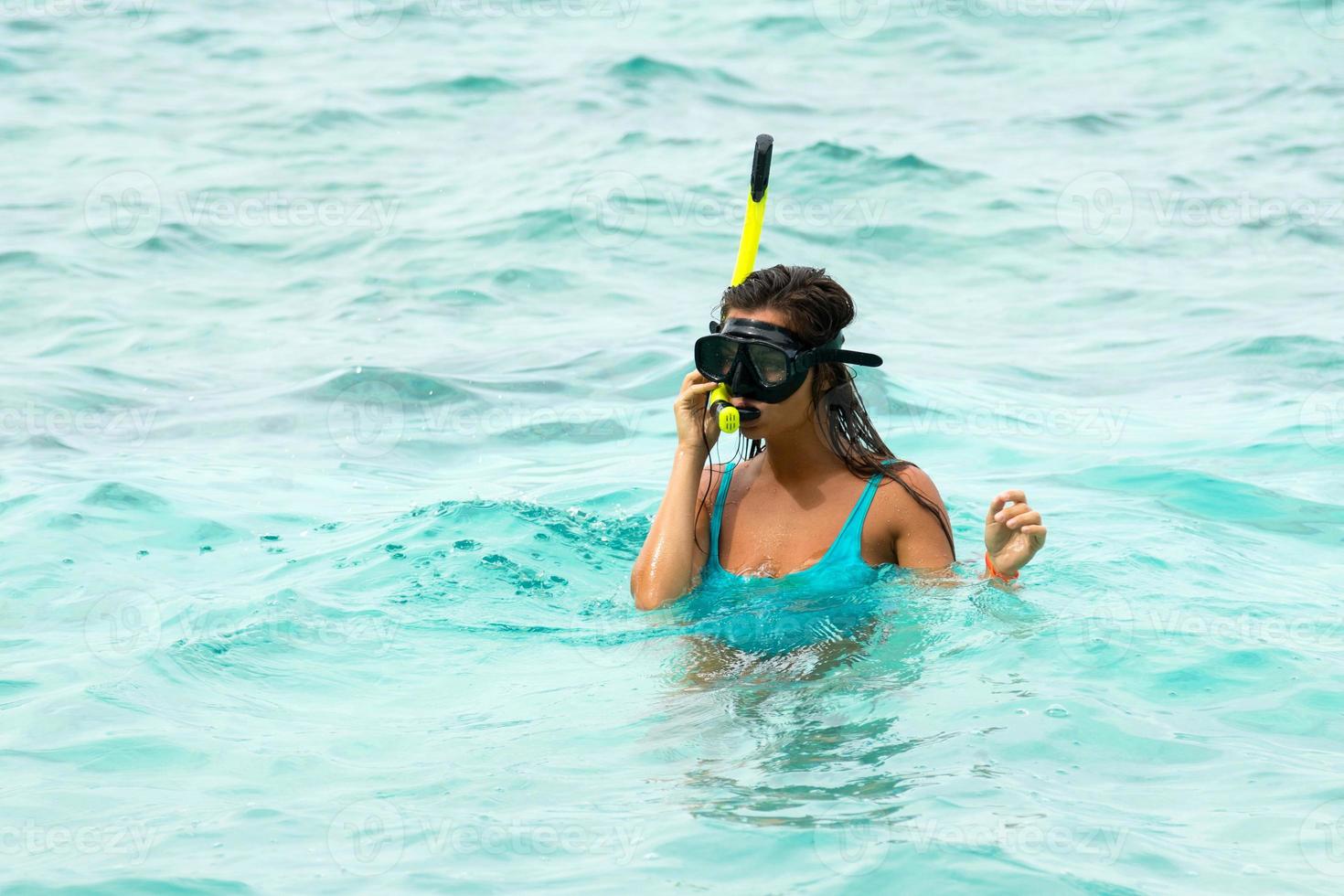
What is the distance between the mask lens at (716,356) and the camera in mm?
4207

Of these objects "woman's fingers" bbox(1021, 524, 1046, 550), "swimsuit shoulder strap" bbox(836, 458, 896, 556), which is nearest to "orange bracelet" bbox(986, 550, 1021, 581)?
"woman's fingers" bbox(1021, 524, 1046, 550)

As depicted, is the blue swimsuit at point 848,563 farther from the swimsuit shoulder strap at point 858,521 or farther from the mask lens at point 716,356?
the mask lens at point 716,356

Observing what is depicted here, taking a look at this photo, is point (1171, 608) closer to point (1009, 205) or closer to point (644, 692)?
point (644, 692)

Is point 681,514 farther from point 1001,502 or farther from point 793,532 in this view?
point 1001,502

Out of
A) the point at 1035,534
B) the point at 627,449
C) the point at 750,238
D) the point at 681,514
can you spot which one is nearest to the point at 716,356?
the point at 750,238

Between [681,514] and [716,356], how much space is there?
0.51 metres

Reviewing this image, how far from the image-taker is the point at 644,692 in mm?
3994

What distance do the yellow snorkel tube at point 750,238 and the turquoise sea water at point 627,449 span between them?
590 mm

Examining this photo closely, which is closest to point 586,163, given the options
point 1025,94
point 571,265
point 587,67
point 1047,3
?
point 571,265

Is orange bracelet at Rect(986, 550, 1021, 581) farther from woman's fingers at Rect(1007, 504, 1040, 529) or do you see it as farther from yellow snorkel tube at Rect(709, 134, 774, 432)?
yellow snorkel tube at Rect(709, 134, 774, 432)

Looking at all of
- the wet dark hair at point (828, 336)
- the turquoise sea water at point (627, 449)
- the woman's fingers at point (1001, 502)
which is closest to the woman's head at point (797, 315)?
the wet dark hair at point (828, 336)

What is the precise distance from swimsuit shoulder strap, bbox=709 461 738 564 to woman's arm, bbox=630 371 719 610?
128 mm

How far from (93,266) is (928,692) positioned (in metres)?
8.98

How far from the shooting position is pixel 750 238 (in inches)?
173
